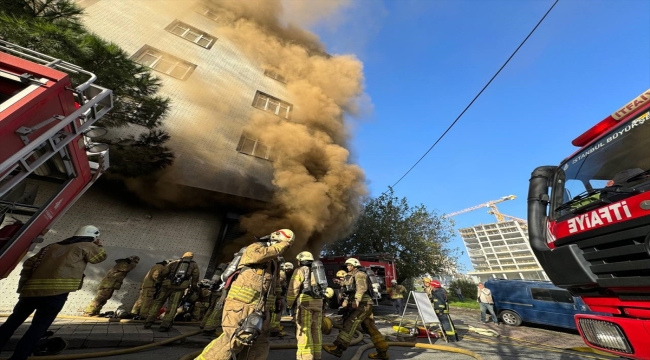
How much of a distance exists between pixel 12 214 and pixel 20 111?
5.61 ft

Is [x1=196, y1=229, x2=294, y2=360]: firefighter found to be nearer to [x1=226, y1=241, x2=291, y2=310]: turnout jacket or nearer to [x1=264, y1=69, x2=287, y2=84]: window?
[x1=226, y1=241, x2=291, y2=310]: turnout jacket

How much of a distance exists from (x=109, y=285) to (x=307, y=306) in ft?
17.1

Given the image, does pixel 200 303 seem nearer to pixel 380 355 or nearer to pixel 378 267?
pixel 380 355

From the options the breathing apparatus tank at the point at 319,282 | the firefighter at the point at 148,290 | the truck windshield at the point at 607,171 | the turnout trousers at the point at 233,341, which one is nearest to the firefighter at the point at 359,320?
the breathing apparatus tank at the point at 319,282

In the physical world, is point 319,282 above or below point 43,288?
above

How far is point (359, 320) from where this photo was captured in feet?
13.5

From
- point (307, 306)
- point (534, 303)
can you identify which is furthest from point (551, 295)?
point (307, 306)

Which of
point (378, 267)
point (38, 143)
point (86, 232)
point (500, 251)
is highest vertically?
point (500, 251)

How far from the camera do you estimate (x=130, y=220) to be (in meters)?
6.88

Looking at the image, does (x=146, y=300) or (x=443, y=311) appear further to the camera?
(x=443, y=311)

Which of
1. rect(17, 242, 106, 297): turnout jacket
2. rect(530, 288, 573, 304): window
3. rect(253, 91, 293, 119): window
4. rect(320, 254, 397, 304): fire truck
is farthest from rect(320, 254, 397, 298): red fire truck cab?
rect(17, 242, 106, 297): turnout jacket

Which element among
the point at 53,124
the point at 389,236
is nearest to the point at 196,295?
the point at 53,124

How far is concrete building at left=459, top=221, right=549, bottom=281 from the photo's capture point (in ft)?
223

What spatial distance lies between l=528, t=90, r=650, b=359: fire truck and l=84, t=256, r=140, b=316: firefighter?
25.5ft
